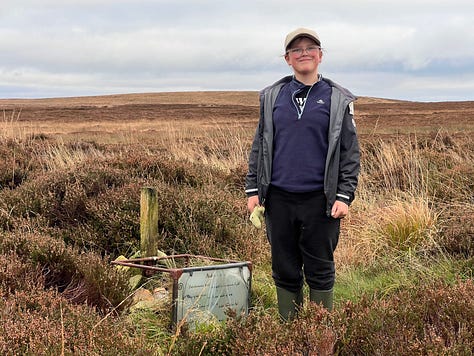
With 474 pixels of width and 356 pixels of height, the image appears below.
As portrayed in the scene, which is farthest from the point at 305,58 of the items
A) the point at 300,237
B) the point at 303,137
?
the point at 300,237

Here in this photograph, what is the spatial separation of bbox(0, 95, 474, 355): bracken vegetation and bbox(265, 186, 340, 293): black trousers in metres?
0.29

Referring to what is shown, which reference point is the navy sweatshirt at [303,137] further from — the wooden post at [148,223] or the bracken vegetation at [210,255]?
the wooden post at [148,223]

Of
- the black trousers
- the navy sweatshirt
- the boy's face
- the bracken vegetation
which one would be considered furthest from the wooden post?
the boy's face

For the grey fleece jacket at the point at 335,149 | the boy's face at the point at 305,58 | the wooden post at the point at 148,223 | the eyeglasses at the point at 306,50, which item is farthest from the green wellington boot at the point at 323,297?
the wooden post at the point at 148,223

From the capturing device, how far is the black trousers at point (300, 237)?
12.0 ft

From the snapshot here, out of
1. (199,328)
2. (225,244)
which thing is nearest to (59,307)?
(199,328)

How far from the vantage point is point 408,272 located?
5004mm

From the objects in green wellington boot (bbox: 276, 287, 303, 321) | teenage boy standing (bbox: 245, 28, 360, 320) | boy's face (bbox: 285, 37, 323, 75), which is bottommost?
green wellington boot (bbox: 276, 287, 303, 321)

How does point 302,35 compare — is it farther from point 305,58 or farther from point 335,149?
point 335,149

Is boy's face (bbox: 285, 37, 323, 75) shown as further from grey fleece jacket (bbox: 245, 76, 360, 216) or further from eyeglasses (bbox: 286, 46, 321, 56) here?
grey fleece jacket (bbox: 245, 76, 360, 216)

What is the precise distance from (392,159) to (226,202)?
387cm

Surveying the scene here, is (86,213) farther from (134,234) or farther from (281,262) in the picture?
(281,262)

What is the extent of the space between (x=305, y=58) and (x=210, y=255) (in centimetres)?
262

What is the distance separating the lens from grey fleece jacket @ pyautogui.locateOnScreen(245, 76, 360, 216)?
356 centimetres
